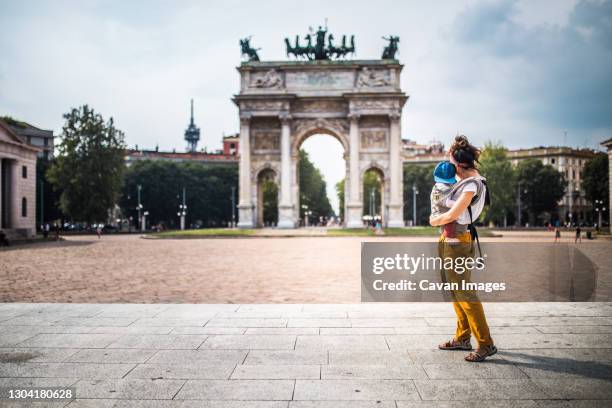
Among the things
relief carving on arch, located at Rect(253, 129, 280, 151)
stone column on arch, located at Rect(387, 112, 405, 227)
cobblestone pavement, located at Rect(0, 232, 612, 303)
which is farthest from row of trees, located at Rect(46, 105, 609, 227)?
cobblestone pavement, located at Rect(0, 232, 612, 303)

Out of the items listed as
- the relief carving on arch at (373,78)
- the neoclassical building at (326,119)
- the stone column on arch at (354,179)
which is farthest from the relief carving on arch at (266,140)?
the relief carving on arch at (373,78)

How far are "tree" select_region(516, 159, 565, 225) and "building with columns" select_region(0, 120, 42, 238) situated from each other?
2952 inches

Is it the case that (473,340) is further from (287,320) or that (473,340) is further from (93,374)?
(93,374)

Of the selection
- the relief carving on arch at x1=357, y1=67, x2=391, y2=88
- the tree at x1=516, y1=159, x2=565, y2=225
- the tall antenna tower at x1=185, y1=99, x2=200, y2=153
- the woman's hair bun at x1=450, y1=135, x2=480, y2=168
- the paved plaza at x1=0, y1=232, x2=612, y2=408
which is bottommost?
the paved plaza at x1=0, y1=232, x2=612, y2=408

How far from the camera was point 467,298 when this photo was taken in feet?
19.0

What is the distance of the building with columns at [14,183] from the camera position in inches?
1778

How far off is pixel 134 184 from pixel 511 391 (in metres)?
86.6

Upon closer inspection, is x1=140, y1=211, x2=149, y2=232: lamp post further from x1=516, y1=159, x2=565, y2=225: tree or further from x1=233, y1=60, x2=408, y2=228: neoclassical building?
x1=516, y1=159, x2=565, y2=225: tree

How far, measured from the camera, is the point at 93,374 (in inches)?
210

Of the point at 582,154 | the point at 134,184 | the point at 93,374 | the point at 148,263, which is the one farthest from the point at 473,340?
the point at 582,154

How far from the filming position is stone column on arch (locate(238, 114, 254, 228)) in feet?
183

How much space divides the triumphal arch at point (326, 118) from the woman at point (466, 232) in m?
48.6

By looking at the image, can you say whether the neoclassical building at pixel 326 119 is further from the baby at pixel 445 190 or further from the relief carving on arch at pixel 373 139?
the baby at pixel 445 190

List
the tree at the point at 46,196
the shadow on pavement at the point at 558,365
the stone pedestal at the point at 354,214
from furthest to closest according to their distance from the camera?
the tree at the point at 46,196 < the stone pedestal at the point at 354,214 < the shadow on pavement at the point at 558,365
